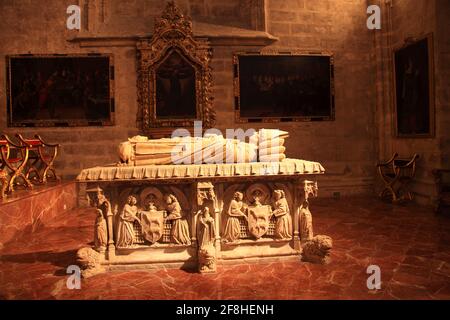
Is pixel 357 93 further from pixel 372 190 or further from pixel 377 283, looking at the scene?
pixel 377 283

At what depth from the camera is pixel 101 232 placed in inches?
134

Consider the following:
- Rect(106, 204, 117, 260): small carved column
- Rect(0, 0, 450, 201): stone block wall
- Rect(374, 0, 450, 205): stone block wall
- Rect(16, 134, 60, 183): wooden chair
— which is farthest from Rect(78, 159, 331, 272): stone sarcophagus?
Rect(0, 0, 450, 201): stone block wall

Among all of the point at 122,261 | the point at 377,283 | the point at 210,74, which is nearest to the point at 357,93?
the point at 210,74

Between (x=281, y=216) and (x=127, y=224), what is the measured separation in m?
1.55

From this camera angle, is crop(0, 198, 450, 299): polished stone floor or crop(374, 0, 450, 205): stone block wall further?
crop(374, 0, 450, 205): stone block wall

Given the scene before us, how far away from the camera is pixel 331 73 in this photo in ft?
26.6

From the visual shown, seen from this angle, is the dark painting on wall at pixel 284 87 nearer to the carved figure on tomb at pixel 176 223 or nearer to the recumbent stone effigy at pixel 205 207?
the recumbent stone effigy at pixel 205 207

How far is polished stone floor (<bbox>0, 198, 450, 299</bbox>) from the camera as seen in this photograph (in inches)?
111

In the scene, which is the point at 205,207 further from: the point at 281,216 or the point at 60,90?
the point at 60,90

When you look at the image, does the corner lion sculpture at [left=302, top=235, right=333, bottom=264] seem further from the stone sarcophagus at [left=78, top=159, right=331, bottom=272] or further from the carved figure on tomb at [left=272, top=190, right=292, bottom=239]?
the carved figure on tomb at [left=272, top=190, right=292, bottom=239]

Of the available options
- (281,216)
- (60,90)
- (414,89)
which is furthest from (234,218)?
(60,90)

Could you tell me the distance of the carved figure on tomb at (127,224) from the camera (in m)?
3.43

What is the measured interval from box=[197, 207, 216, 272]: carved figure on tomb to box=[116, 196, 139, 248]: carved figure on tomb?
2.12 feet
